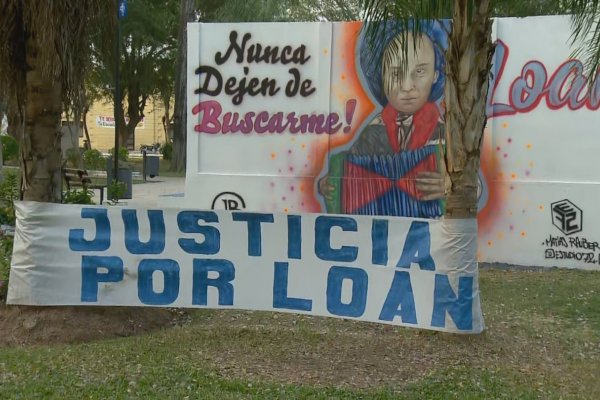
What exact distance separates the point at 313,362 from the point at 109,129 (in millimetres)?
79722

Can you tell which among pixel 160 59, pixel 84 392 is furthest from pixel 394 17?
pixel 160 59

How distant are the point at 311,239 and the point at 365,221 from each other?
0.52 metres

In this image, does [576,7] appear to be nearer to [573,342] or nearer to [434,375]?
[573,342]

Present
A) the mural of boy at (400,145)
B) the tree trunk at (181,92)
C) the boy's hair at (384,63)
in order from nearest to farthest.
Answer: the boy's hair at (384,63)
the mural of boy at (400,145)
the tree trunk at (181,92)

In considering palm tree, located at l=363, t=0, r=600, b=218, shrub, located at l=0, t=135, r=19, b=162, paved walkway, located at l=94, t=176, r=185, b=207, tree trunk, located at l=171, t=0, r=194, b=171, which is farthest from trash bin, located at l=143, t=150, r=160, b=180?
palm tree, located at l=363, t=0, r=600, b=218

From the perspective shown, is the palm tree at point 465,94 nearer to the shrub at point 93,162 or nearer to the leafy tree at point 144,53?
the leafy tree at point 144,53

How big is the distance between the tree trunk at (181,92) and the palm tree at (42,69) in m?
20.1

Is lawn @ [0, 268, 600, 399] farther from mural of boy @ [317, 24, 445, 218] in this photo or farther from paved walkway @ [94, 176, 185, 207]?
paved walkway @ [94, 176, 185, 207]

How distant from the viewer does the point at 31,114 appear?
6.54m

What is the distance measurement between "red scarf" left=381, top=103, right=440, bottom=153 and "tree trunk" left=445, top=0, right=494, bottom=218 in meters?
4.69

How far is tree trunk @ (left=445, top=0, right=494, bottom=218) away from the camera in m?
5.61

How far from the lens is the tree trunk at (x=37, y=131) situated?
256 inches

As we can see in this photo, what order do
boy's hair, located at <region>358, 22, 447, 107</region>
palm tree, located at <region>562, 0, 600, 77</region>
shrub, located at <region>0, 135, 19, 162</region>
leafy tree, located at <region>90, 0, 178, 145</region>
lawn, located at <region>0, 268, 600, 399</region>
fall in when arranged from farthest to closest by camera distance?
1. leafy tree, located at <region>90, 0, 178, 145</region>
2. shrub, located at <region>0, 135, 19, 162</region>
3. boy's hair, located at <region>358, 22, 447, 107</region>
4. palm tree, located at <region>562, 0, 600, 77</region>
5. lawn, located at <region>0, 268, 600, 399</region>

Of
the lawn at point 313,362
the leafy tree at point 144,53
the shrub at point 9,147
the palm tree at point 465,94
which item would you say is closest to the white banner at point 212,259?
the lawn at point 313,362
